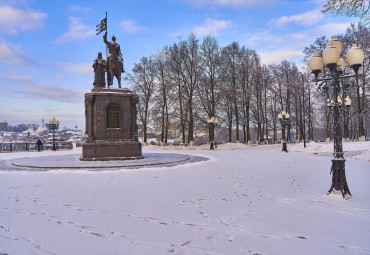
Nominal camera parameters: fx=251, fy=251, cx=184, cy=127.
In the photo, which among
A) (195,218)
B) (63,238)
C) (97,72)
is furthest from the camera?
(97,72)

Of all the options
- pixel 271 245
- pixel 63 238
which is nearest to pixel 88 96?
pixel 63 238

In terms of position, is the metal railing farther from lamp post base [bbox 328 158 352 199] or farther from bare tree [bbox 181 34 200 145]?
lamp post base [bbox 328 158 352 199]

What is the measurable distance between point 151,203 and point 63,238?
88.3 inches

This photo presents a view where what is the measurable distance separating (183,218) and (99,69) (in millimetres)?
14473

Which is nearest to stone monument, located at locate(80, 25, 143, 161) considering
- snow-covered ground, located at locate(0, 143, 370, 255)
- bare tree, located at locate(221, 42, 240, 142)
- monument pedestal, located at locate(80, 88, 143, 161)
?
monument pedestal, located at locate(80, 88, 143, 161)

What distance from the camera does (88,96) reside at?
15250 mm

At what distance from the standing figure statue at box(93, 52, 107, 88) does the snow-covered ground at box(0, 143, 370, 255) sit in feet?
32.2

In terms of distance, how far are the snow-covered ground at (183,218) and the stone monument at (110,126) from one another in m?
6.64

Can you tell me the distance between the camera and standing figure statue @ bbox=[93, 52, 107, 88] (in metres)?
16.7

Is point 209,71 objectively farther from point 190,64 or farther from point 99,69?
point 99,69

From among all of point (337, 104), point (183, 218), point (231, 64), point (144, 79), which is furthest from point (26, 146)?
point (337, 104)

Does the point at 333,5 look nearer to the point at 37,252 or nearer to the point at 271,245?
the point at 271,245

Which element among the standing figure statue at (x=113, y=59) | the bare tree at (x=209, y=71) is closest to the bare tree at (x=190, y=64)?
the bare tree at (x=209, y=71)

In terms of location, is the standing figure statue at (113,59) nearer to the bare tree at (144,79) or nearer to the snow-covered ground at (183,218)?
the snow-covered ground at (183,218)
